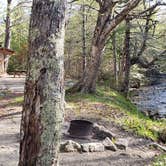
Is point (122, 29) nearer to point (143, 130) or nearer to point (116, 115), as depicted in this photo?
point (116, 115)

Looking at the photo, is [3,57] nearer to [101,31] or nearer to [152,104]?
[152,104]

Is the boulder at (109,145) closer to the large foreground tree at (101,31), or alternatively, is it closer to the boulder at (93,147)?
the boulder at (93,147)

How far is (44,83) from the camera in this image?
142 inches

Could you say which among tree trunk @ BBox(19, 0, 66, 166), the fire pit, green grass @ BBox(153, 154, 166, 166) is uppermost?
tree trunk @ BBox(19, 0, 66, 166)

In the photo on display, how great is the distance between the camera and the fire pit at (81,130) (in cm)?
912

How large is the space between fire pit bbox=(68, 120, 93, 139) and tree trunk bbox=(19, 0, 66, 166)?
5.41 meters

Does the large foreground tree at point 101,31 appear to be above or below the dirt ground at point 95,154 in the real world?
above

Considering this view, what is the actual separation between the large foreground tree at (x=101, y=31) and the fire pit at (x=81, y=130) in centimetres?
681

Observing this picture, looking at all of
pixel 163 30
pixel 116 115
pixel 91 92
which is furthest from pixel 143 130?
pixel 163 30

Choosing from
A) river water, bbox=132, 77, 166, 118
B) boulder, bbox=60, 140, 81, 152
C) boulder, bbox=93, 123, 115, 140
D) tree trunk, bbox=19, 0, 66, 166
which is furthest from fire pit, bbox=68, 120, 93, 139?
river water, bbox=132, 77, 166, 118

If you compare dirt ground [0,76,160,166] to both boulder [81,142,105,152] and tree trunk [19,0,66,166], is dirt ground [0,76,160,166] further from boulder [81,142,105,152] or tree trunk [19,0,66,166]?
tree trunk [19,0,66,166]

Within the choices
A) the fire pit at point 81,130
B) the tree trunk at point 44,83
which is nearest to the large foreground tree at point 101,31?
the fire pit at point 81,130

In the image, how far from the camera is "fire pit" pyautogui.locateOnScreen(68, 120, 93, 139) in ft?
29.9

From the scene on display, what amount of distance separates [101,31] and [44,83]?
40.0 ft
